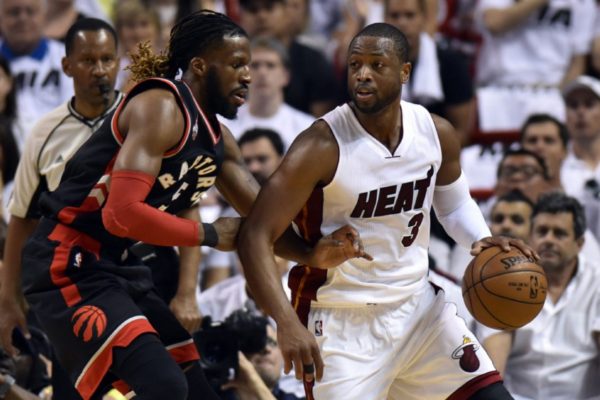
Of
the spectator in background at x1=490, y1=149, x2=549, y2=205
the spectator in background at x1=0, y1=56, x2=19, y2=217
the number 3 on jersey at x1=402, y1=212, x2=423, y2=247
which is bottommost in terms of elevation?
the spectator in background at x1=490, y1=149, x2=549, y2=205

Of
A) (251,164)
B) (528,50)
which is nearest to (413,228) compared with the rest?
(251,164)

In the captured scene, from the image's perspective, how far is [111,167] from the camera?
16.0 feet

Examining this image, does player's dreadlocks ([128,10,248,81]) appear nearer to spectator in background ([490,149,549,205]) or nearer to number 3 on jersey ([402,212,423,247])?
number 3 on jersey ([402,212,423,247])

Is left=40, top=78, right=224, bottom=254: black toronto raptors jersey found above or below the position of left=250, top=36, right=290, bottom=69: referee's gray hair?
above

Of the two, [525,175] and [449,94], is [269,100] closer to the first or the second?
[449,94]

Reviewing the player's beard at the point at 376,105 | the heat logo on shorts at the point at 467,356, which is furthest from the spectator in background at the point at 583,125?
the player's beard at the point at 376,105

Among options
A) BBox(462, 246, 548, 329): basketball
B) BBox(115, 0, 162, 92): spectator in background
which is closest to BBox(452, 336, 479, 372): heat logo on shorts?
BBox(462, 246, 548, 329): basketball

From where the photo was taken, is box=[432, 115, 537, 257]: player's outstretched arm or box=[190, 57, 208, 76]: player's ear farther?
box=[432, 115, 537, 257]: player's outstretched arm

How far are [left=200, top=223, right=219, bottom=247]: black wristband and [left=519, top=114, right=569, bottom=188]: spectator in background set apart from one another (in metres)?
4.39

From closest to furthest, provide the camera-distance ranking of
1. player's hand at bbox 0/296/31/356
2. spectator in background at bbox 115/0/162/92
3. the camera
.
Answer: player's hand at bbox 0/296/31/356, the camera, spectator in background at bbox 115/0/162/92

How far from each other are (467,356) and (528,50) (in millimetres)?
5527

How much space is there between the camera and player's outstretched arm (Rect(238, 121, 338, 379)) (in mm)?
4816

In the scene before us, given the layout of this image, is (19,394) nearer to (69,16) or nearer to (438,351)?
(438,351)

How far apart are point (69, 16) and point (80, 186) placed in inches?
208
